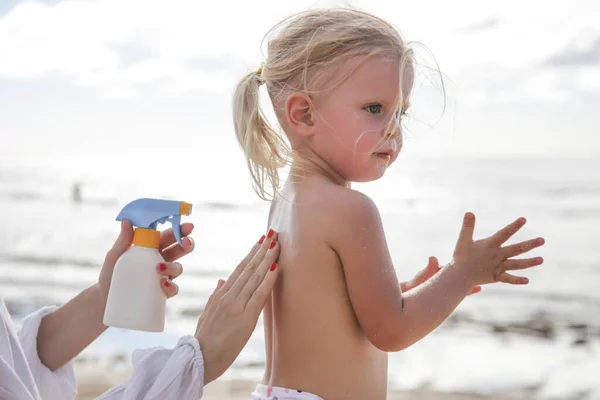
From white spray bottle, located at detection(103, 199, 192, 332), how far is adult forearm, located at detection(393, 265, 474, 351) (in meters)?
0.54

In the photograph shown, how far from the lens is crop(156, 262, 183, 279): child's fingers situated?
1.79 meters

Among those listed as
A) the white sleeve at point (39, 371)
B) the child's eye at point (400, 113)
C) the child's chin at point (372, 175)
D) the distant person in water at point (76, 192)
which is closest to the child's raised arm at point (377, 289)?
the child's chin at point (372, 175)

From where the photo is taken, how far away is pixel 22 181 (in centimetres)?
1956

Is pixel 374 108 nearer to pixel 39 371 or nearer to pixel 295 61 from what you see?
pixel 295 61

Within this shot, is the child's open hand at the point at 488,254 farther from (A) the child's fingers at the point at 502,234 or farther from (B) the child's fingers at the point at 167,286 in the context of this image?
(B) the child's fingers at the point at 167,286

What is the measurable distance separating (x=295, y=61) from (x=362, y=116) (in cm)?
21

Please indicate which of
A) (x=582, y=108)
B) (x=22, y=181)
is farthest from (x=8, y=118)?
(x=582, y=108)

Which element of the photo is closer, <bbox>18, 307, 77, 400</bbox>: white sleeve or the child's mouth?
the child's mouth

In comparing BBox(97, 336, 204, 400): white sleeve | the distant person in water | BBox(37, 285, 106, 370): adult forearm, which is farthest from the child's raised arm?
the distant person in water

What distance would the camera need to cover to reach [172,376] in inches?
62.4

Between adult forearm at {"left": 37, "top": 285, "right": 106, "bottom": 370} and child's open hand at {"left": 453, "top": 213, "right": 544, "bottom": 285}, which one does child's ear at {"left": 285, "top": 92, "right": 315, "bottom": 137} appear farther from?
adult forearm at {"left": 37, "top": 285, "right": 106, "bottom": 370}

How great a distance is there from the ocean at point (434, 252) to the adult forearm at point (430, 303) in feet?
8.26

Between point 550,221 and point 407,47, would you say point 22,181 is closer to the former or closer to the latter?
point 550,221

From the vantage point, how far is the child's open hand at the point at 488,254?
1766mm
